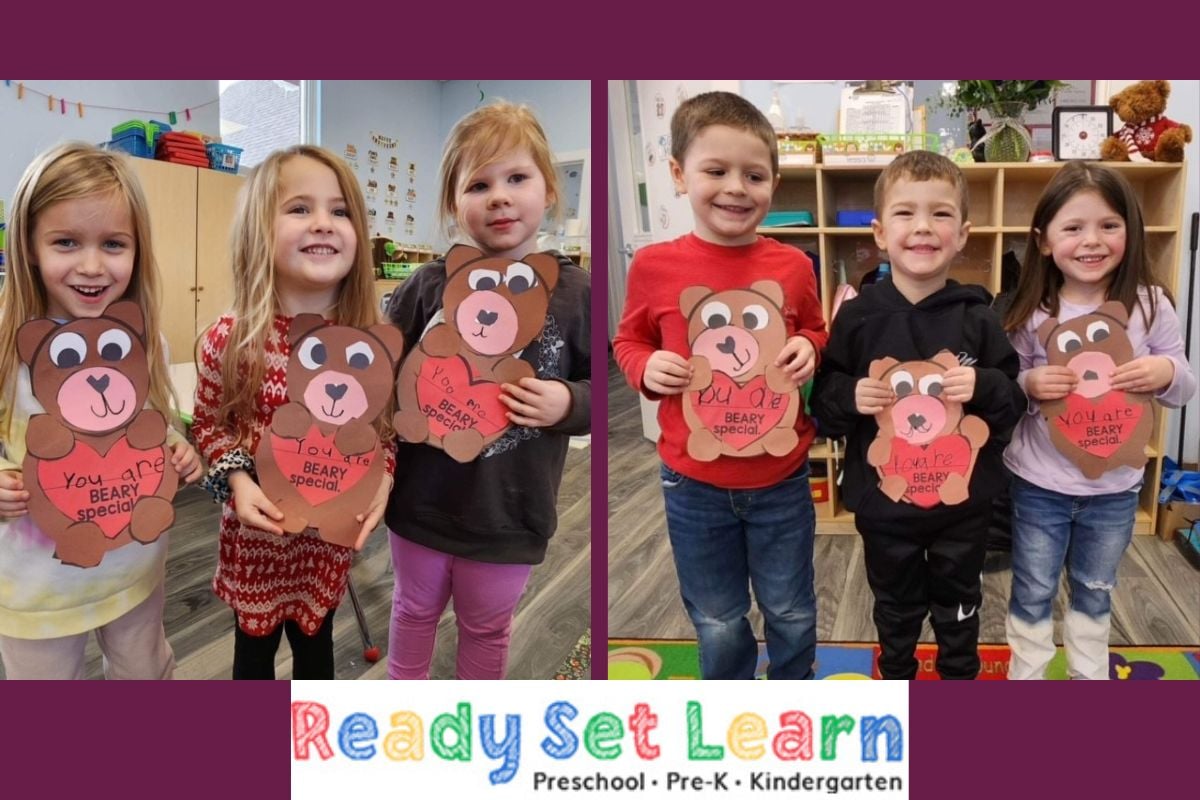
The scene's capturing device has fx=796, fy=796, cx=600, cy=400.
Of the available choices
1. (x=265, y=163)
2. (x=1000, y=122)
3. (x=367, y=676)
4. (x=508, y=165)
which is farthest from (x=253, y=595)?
(x=1000, y=122)

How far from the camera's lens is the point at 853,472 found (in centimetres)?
126

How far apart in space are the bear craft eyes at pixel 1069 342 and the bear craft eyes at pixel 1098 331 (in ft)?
0.06

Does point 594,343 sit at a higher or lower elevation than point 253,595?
A: higher

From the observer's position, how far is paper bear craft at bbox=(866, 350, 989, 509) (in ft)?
3.93

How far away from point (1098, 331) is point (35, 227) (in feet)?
5.09

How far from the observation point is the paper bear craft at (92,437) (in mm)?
1087

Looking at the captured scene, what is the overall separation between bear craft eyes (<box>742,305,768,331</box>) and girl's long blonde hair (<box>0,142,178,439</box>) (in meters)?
0.85

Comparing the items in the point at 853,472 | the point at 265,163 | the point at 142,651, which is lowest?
the point at 142,651

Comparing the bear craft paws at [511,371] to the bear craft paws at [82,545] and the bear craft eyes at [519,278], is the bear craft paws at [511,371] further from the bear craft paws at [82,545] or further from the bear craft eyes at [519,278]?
the bear craft paws at [82,545]

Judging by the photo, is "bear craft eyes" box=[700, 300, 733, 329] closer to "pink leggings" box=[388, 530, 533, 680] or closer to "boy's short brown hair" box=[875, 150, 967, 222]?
"boy's short brown hair" box=[875, 150, 967, 222]

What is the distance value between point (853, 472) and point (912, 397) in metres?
0.15

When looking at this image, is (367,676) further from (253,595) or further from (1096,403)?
(1096,403)

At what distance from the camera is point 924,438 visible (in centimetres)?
121

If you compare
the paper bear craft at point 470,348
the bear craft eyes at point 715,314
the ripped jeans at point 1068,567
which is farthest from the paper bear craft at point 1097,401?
the paper bear craft at point 470,348
